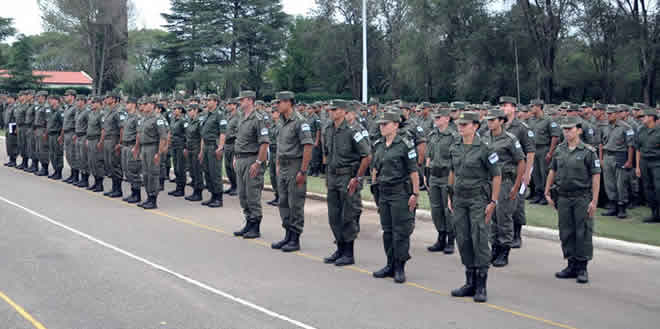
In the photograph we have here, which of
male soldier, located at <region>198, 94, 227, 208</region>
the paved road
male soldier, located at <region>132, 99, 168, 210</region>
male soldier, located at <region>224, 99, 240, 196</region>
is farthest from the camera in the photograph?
male soldier, located at <region>198, 94, 227, 208</region>

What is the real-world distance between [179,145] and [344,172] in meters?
7.89

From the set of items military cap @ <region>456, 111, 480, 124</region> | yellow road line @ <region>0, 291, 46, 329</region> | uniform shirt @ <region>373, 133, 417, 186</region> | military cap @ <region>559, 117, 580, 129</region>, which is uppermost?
military cap @ <region>456, 111, 480, 124</region>

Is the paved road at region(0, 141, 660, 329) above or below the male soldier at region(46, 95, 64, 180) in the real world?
below

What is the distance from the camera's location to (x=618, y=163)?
43.2ft

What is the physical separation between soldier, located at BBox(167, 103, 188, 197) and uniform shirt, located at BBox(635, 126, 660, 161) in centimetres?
964

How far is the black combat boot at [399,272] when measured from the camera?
7.86 metres

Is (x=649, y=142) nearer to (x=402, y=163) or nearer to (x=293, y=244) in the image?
(x=402, y=163)

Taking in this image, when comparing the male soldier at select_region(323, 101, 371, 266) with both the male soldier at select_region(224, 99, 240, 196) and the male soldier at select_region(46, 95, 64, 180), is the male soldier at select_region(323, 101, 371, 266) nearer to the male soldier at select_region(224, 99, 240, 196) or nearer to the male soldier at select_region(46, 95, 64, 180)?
the male soldier at select_region(224, 99, 240, 196)

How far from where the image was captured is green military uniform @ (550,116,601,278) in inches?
321

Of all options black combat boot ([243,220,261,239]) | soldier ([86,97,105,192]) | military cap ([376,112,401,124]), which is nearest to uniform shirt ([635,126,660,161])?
military cap ([376,112,401,124])

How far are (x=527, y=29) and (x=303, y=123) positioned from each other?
33890mm

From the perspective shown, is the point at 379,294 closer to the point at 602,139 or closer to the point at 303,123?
the point at 303,123

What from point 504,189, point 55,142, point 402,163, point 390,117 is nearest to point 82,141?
point 55,142

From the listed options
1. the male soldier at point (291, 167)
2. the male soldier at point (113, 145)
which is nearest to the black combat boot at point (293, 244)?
the male soldier at point (291, 167)
